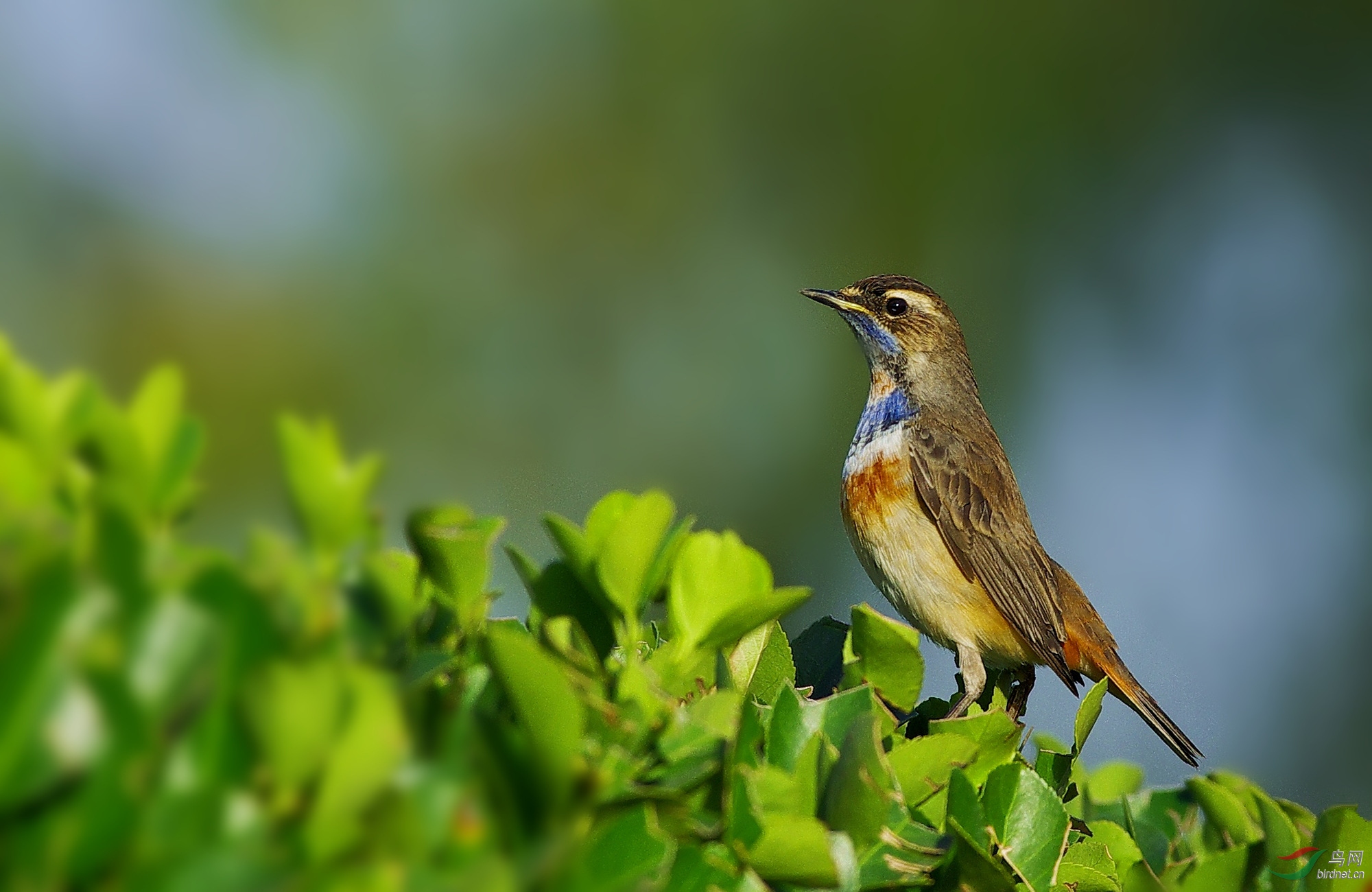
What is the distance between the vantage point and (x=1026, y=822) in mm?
1486

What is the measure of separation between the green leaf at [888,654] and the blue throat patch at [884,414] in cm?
284

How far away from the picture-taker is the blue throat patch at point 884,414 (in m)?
4.38

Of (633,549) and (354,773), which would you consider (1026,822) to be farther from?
(354,773)

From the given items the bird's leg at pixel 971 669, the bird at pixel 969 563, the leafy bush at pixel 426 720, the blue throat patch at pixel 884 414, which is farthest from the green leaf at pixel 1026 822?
the blue throat patch at pixel 884 414

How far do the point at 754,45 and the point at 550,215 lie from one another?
158 centimetres

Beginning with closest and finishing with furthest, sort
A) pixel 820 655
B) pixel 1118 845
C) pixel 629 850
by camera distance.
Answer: pixel 629 850 < pixel 1118 845 < pixel 820 655

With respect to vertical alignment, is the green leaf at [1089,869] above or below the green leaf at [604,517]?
below

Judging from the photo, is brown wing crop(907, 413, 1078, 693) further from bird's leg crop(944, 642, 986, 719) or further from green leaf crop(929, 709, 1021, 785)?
green leaf crop(929, 709, 1021, 785)

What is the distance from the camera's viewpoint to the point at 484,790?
2.99ft

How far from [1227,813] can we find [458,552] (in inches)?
45.6

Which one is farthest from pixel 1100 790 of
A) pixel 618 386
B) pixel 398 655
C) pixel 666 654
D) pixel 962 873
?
pixel 618 386

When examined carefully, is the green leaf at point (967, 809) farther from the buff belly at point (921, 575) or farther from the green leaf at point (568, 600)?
the buff belly at point (921, 575)

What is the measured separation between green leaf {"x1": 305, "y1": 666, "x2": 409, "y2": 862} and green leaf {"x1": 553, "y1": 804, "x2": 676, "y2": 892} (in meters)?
0.24

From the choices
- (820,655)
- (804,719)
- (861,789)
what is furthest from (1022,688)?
(861,789)
